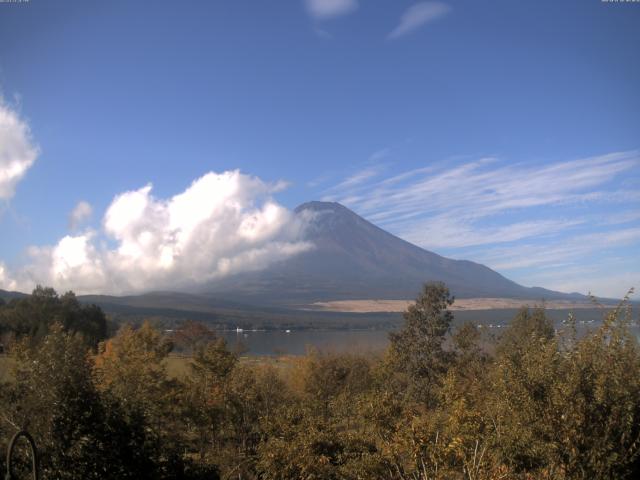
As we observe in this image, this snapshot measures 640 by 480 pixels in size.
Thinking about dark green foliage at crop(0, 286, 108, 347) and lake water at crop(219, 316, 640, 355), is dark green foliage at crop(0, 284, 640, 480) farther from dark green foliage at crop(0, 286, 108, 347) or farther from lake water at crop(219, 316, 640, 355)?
dark green foliage at crop(0, 286, 108, 347)

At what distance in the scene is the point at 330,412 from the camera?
63.4 feet

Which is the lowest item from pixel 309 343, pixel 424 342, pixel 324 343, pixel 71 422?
pixel 324 343

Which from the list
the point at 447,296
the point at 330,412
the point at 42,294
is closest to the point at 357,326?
the point at 42,294

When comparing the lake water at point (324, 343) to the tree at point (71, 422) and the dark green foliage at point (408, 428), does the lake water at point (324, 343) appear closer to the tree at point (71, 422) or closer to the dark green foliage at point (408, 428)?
the dark green foliage at point (408, 428)

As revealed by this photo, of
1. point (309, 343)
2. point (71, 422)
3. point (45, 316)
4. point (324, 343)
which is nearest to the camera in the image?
point (71, 422)

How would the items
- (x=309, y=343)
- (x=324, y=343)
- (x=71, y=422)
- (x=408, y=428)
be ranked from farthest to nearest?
(x=324, y=343) → (x=309, y=343) → (x=408, y=428) → (x=71, y=422)

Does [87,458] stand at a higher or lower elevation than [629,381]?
lower

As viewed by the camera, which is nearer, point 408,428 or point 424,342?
point 408,428

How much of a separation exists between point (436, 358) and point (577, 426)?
27.6 meters

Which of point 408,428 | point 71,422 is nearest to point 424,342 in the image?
point 408,428

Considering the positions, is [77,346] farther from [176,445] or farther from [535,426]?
[535,426]

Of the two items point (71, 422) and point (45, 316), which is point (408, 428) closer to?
point (71, 422)

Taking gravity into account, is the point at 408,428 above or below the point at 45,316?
above

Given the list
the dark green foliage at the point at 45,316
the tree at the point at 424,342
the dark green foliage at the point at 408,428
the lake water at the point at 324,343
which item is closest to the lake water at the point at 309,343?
the lake water at the point at 324,343
